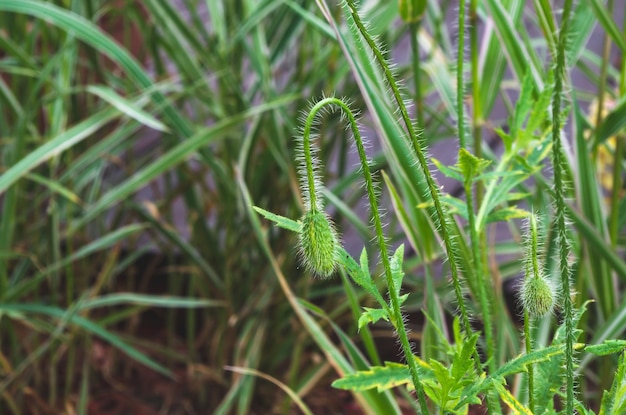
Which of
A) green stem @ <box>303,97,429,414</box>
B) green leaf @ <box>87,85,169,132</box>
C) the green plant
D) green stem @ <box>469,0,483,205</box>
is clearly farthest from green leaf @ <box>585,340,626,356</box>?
green leaf @ <box>87,85,169,132</box>

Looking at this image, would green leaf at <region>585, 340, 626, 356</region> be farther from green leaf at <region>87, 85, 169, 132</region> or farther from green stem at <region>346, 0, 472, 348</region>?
green leaf at <region>87, 85, 169, 132</region>

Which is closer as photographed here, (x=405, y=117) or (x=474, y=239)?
(x=405, y=117)

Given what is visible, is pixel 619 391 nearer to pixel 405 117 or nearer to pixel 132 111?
pixel 405 117

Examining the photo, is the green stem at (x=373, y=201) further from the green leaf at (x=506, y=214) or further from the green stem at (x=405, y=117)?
the green leaf at (x=506, y=214)

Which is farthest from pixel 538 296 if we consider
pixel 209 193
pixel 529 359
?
pixel 209 193

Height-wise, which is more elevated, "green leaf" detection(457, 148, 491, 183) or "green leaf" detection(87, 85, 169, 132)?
"green leaf" detection(87, 85, 169, 132)

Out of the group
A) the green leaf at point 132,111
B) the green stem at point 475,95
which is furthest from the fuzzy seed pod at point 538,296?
the green leaf at point 132,111

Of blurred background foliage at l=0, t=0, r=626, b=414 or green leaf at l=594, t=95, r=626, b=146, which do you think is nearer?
green leaf at l=594, t=95, r=626, b=146
